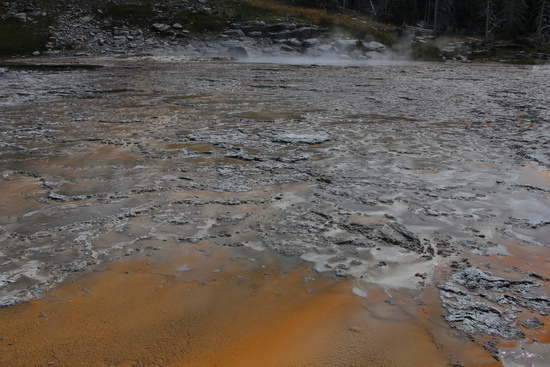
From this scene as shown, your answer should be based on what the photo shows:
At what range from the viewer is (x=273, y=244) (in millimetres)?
3670

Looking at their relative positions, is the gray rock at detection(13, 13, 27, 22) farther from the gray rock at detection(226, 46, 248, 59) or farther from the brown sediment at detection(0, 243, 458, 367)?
the brown sediment at detection(0, 243, 458, 367)

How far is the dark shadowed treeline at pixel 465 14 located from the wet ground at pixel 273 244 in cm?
4807

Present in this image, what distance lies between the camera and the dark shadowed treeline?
48844mm

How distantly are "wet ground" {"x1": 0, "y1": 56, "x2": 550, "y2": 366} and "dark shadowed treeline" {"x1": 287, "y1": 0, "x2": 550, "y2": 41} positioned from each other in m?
48.1

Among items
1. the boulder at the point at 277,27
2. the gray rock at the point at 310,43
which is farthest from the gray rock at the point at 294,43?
the boulder at the point at 277,27

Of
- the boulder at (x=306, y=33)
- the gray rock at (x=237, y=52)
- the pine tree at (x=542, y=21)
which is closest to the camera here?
the gray rock at (x=237, y=52)

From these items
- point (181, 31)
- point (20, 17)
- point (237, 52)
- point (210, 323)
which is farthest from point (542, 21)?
point (210, 323)

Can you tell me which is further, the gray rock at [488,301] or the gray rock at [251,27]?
the gray rock at [251,27]

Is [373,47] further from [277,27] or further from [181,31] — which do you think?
[181,31]

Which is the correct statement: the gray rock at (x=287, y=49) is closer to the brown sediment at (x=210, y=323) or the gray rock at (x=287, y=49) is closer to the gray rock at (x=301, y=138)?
the gray rock at (x=301, y=138)

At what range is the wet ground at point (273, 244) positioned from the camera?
2492 mm

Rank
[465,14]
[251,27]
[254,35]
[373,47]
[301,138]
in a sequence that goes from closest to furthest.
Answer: [301,138] < [254,35] < [373,47] < [251,27] < [465,14]

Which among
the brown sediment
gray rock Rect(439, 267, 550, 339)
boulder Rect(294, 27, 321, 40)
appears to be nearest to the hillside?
boulder Rect(294, 27, 321, 40)

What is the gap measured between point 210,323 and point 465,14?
70698 millimetres
